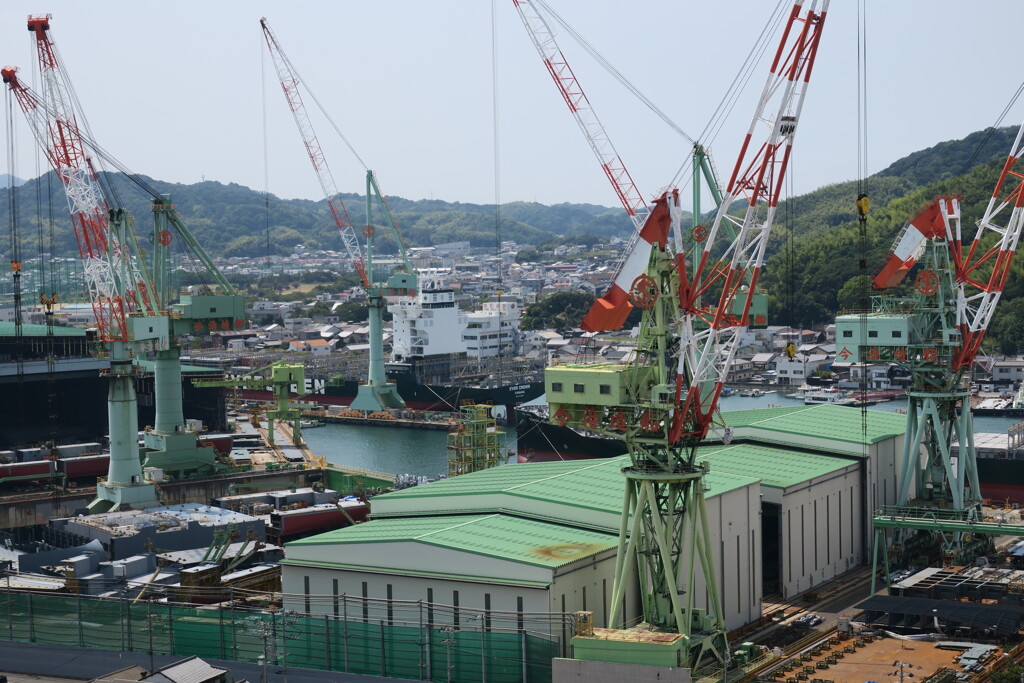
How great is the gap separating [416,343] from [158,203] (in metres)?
30.4

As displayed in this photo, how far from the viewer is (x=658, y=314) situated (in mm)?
17703

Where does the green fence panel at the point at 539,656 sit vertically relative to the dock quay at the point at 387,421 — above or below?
above

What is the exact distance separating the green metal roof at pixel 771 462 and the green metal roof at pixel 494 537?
14.9 feet

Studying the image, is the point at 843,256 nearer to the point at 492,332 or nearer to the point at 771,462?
the point at 492,332

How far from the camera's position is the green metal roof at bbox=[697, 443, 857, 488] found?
23.5 m

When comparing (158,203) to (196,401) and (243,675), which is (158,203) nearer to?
(196,401)

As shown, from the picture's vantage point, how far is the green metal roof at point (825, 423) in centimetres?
2667

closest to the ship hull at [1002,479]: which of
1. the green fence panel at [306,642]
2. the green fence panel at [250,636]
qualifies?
the green fence panel at [306,642]

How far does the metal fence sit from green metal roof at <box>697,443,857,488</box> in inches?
267

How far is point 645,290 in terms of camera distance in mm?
17688

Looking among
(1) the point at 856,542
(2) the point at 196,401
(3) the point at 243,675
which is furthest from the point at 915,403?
(2) the point at 196,401

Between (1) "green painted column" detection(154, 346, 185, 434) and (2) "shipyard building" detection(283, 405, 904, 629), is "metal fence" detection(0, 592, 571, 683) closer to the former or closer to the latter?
(2) "shipyard building" detection(283, 405, 904, 629)

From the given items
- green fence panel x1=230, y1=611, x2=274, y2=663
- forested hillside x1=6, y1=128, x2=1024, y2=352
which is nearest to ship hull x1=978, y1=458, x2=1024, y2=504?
forested hillside x1=6, y1=128, x2=1024, y2=352

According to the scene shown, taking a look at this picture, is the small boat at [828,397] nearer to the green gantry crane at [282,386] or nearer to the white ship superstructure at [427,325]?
the white ship superstructure at [427,325]
